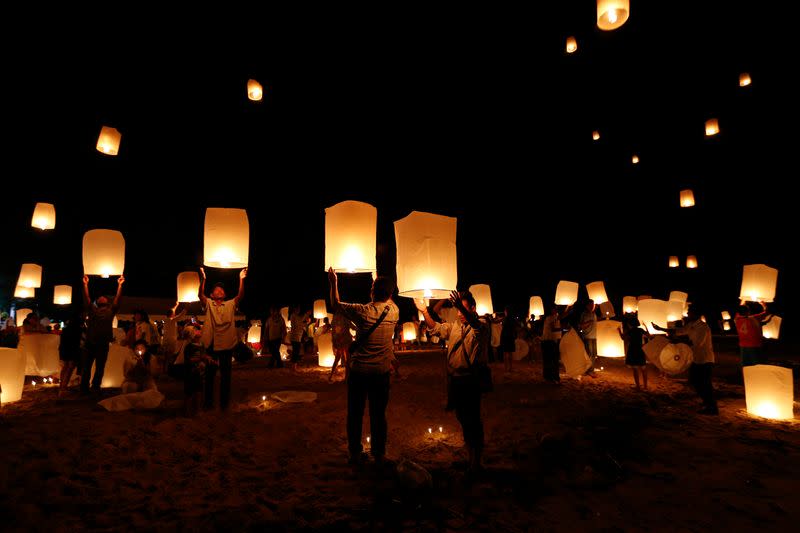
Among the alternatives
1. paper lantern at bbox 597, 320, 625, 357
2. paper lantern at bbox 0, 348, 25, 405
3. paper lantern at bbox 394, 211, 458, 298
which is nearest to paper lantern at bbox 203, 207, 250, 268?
paper lantern at bbox 394, 211, 458, 298

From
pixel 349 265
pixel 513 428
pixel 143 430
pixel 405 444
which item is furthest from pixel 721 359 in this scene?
pixel 143 430

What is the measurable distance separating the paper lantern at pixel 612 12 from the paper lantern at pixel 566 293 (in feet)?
27.2

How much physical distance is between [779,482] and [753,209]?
89.9ft

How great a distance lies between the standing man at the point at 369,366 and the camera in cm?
405

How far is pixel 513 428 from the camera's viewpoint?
5617 millimetres

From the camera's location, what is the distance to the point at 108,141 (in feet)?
27.0

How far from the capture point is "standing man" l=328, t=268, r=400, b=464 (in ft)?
13.3

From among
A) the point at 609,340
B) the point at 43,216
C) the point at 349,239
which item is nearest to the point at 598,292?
the point at 609,340

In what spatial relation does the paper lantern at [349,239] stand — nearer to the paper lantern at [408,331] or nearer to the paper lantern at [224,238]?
the paper lantern at [224,238]

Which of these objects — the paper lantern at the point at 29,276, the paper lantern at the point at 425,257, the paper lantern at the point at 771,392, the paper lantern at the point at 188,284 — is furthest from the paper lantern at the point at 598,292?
the paper lantern at the point at 29,276

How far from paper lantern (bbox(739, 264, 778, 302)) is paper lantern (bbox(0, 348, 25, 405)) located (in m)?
15.1

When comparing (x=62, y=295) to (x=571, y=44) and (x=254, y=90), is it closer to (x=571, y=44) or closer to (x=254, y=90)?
(x=254, y=90)

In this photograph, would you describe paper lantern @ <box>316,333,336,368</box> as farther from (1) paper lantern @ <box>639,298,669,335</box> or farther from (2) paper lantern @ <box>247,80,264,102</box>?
(1) paper lantern @ <box>639,298,669,335</box>

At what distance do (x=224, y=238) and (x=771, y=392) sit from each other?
840 cm
